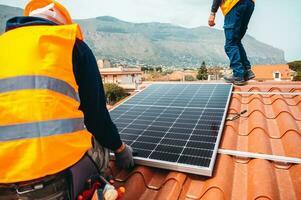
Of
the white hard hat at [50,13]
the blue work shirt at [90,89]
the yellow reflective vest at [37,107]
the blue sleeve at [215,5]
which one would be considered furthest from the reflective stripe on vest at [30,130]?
the blue sleeve at [215,5]

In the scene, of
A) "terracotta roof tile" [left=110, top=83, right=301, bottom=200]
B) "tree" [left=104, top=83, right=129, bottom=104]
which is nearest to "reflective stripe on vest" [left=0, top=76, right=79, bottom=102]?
"terracotta roof tile" [left=110, top=83, right=301, bottom=200]

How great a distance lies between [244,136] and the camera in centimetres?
385

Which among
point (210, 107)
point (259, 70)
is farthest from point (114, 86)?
point (210, 107)

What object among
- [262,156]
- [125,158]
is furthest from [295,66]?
[125,158]

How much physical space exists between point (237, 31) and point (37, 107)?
13.7 feet

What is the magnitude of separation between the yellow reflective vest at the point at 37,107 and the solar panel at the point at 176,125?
1489mm

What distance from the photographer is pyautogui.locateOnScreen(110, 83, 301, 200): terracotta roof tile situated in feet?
8.68

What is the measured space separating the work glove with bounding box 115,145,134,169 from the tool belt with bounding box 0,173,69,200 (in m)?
1.08

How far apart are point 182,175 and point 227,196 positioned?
574mm

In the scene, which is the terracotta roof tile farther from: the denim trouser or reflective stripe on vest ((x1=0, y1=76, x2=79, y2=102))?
reflective stripe on vest ((x1=0, y1=76, x2=79, y2=102))

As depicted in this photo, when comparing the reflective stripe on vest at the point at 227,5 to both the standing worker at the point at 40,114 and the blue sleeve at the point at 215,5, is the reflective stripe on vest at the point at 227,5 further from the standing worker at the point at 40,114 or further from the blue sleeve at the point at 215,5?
the standing worker at the point at 40,114

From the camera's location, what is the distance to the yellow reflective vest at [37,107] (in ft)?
5.54

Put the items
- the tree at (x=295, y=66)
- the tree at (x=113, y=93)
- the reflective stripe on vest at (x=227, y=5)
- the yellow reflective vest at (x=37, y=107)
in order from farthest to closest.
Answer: the tree at (x=295, y=66) → the tree at (x=113, y=93) → the reflective stripe on vest at (x=227, y=5) → the yellow reflective vest at (x=37, y=107)

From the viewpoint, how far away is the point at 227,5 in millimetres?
4695
